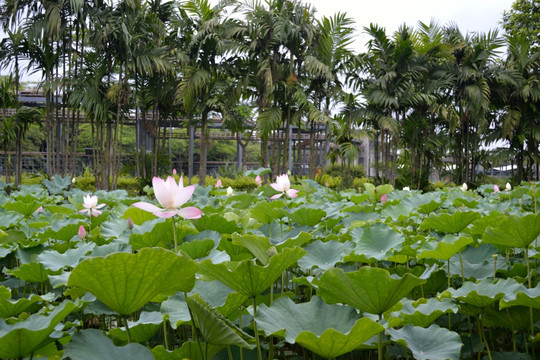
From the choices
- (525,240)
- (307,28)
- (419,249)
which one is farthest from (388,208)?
(307,28)

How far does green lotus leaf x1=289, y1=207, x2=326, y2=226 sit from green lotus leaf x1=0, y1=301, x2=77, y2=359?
3.00 feet

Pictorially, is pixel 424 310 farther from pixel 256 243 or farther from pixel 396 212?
pixel 396 212

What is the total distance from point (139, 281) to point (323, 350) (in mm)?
329

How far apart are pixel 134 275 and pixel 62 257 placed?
0.70 metres

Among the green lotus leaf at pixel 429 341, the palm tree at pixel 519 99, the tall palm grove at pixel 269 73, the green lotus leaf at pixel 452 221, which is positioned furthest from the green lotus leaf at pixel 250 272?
the palm tree at pixel 519 99

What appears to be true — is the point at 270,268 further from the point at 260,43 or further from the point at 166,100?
the point at 166,100

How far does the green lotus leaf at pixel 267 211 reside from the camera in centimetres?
160

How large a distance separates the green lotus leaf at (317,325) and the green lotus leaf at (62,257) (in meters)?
0.66

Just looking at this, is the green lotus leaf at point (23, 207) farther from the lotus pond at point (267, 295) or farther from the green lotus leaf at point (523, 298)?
the green lotus leaf at point (523, 298)

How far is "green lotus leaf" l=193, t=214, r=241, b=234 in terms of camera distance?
147cm

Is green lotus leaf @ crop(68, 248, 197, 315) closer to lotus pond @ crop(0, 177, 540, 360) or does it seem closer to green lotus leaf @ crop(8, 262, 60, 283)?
lotus pond @ crop(0, 177, 540, 360)

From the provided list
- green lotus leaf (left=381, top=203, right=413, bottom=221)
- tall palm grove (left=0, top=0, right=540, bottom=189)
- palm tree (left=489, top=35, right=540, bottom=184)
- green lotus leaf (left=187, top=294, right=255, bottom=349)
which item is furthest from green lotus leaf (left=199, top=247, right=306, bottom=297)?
palm tree (left=489, top=35, right=540, bottom=184)

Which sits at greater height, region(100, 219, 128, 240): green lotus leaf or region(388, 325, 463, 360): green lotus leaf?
region(100, 219, 128, 240): green lotus leaf

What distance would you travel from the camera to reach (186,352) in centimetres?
86
